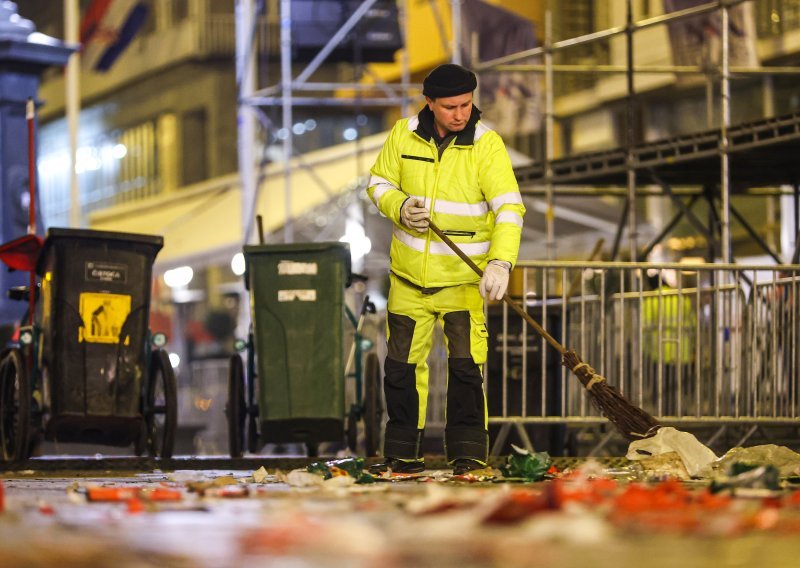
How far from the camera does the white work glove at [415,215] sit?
28.5ft

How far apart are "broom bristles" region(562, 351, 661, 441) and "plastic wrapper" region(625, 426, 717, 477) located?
18 centimetres

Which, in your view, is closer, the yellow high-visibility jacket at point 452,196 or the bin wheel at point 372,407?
the yellow high-visibility jacket at point 452,196

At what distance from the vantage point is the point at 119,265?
10.8m

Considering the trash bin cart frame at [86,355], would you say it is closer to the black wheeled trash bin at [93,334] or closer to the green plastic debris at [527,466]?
the black wheeled trash bin at [93,334]

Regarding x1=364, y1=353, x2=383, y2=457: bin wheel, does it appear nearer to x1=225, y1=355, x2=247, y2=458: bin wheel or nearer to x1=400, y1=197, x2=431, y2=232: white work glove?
x1=225, y1=355, x2=247, y2=458: bin wheel

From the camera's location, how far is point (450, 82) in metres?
8.85

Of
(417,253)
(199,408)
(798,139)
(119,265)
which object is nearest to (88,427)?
(119,265)

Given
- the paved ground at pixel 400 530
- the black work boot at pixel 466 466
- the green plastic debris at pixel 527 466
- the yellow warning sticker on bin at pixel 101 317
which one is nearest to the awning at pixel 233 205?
the yellow warning sticker on bin at pixel 101 317

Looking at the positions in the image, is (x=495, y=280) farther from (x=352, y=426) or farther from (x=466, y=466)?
(x=352, y=426)

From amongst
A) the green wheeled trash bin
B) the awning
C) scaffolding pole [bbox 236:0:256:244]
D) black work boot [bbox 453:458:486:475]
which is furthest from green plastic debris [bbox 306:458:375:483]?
scaffolding pole [bbox 236:0:256:244]

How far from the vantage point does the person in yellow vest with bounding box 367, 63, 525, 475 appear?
8.87 meters

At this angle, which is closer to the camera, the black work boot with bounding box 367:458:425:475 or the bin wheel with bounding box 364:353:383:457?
the black work boot with bounding box 367:458:425:475

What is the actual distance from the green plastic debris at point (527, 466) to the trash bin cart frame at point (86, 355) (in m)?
3.16

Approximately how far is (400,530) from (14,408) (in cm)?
618
